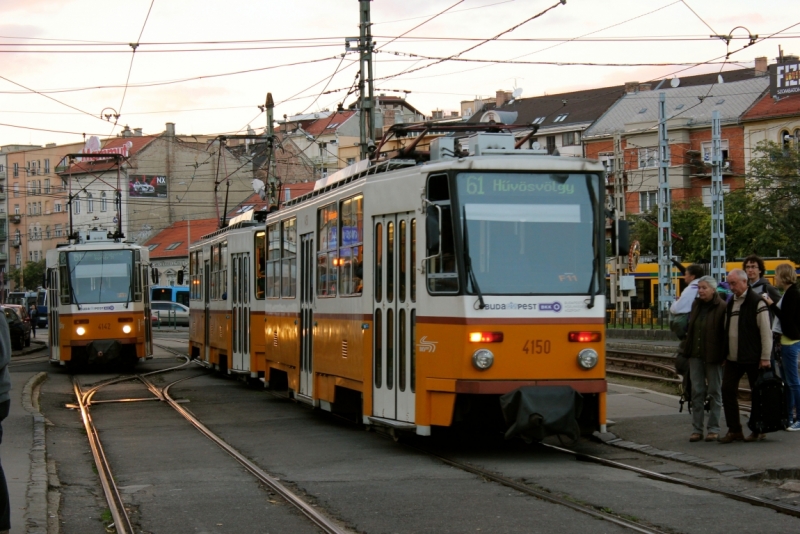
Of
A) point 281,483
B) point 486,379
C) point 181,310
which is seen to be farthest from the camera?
point 181,310

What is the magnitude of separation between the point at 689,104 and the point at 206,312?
5912 centimetres

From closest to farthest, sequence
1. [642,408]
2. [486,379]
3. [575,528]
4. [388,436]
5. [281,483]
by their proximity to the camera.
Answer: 1. [575,528]
2. [281,483]
3. [486,379]
4. [388,436]
5. [642,408]

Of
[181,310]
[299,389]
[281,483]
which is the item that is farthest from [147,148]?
[281,483]

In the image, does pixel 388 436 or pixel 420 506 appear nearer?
pixel 420 506

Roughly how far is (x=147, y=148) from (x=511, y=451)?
7793cm

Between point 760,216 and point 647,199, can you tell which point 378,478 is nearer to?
point 760,216

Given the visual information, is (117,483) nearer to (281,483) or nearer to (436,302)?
(281,483)

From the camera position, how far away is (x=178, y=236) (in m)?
86.1

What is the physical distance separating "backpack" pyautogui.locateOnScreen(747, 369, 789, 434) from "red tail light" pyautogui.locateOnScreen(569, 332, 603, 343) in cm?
164

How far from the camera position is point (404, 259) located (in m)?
11.8

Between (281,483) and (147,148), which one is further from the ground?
(147,148)

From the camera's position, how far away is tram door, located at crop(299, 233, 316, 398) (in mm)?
15103

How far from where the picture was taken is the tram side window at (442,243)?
1111 centimetres

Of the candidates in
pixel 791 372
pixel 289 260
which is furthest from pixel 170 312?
pixel 791 372
